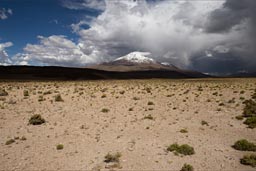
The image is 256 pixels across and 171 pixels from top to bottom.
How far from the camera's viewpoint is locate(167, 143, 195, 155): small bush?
33.0 ft

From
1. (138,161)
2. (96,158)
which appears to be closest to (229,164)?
(138,161)

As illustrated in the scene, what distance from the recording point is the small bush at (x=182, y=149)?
396 inches

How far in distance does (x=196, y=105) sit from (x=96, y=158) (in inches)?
588

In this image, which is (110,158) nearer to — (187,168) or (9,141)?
(187,168)

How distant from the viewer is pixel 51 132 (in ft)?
43.7

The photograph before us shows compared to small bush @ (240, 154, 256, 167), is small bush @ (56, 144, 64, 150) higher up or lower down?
lower down

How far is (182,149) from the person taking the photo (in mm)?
10258

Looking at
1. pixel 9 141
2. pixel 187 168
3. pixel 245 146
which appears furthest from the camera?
pixel 9 141

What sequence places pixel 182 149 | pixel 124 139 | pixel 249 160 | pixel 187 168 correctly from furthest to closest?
1. pixel 124 139
2. pixel 182 149
3. pixel 249 160
4. pixel 187 168

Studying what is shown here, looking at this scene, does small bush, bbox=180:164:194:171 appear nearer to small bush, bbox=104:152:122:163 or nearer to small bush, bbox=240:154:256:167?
small bush, bbox=240:154:256:167

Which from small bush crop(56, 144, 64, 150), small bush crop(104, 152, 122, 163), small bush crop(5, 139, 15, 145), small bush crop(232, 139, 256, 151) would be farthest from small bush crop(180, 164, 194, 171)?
small bush crop(5, 139, 15, 145)

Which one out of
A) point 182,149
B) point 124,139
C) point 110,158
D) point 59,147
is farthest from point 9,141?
point 182,149

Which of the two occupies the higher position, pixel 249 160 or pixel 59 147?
pixel 249 160

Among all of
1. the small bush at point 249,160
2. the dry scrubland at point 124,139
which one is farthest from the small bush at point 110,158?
the small bush at point 249,160
